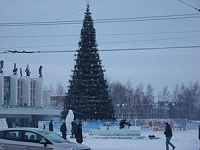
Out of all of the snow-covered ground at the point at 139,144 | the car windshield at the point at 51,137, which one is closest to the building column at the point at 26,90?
the snow-covered ground at the point at 139,144

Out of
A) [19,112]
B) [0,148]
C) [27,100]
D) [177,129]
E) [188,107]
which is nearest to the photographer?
[0,148]

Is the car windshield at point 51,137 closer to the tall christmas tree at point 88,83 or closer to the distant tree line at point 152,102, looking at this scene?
the tall christmas tree at point 88,83

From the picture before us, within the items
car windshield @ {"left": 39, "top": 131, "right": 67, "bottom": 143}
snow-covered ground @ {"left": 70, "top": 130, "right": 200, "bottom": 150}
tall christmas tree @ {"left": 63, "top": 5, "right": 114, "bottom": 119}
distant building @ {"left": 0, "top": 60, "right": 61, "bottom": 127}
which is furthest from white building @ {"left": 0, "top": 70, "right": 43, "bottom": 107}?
car windshield @ {"left": 39, "top": 131, "right": 67, "bottom": 143}

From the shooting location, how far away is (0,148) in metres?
18.0

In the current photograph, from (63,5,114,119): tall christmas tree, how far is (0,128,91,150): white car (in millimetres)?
38666

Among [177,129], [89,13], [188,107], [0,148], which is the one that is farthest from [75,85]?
[188,107]

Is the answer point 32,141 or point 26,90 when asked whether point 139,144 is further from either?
point 26,90

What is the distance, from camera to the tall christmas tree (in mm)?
57312

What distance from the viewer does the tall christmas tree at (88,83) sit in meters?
57.3

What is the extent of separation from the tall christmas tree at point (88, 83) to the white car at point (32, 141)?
1522 inches

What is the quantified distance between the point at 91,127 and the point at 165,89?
80.1 meters

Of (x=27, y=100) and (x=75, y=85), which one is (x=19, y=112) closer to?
(x=27, y=100)

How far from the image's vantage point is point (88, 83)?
188 feet

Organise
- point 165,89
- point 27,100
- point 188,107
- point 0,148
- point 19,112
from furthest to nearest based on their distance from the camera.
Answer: point 165,89 < point 188,107 < point 27,100 < point 19,112 < point 0,148
